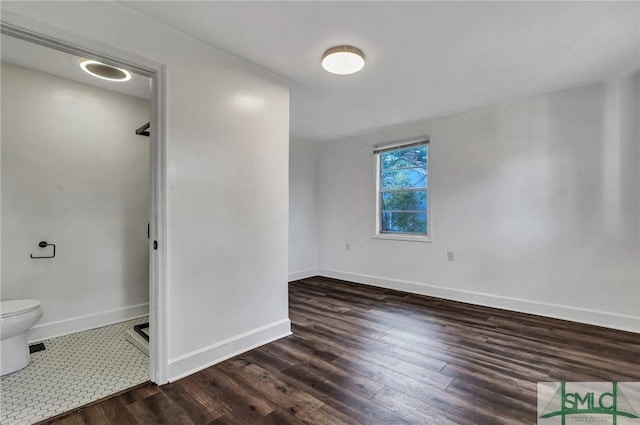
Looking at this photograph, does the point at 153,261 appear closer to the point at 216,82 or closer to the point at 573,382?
the point at 216,82

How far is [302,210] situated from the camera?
5.24 metres

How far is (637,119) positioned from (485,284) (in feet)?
7.22

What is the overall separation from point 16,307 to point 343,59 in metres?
3.10

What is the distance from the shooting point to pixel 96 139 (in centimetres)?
305

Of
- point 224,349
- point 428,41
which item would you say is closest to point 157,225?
point 224,349

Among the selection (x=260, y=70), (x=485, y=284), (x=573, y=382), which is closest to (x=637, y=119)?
(x=485, y=284)

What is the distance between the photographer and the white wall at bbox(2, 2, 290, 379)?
197 cm

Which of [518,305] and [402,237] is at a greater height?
[402,237]

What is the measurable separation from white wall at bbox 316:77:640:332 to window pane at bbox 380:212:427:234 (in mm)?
217

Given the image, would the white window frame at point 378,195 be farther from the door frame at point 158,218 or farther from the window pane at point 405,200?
the door frame at point 158,218

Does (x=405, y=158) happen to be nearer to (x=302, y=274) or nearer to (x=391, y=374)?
(x=302, y=274)

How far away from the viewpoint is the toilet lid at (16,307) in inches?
81.9

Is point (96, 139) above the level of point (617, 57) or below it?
below

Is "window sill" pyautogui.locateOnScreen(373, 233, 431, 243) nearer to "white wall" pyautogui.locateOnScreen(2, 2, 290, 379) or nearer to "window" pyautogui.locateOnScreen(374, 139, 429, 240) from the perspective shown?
"window" pyautogui.locateOnScreen(374, 139, 429, 240)
